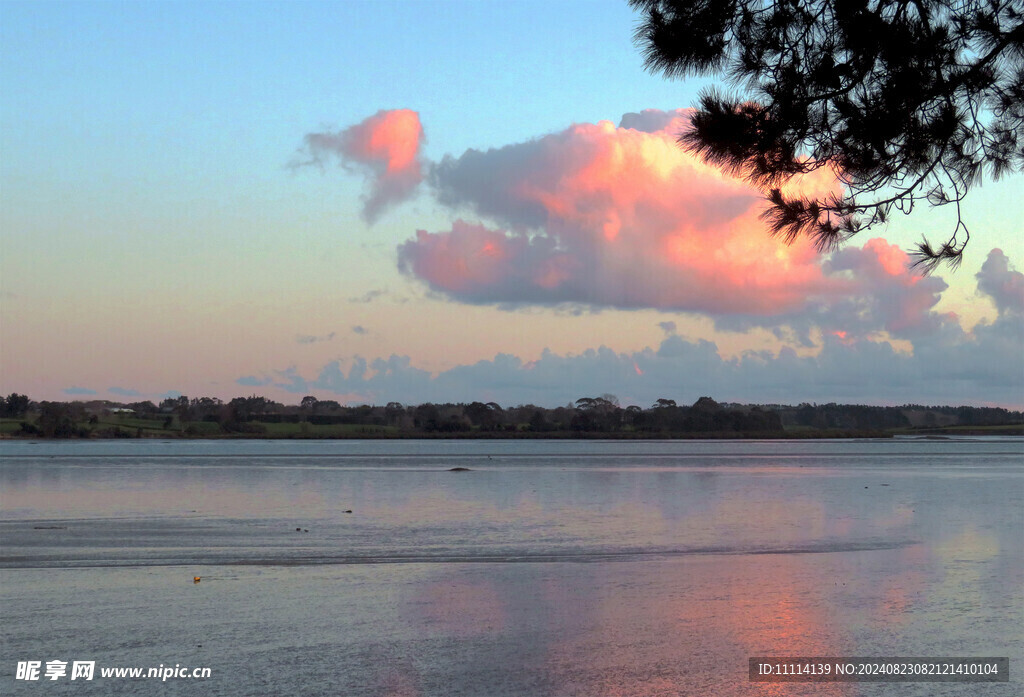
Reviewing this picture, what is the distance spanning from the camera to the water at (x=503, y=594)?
7.65 metres

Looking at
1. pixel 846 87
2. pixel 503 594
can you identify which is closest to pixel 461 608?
pixel 503 594

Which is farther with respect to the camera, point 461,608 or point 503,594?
point 503,594

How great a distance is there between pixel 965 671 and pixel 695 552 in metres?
6.75

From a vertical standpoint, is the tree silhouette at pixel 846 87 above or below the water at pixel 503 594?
above

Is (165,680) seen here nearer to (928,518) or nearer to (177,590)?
(177,590)

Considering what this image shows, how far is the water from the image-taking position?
765 cm

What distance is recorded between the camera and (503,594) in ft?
35.5

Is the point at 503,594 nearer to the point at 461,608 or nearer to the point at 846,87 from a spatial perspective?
the point at 461,608

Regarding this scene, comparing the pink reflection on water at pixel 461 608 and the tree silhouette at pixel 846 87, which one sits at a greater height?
the tree silhouette at pixel 846 87

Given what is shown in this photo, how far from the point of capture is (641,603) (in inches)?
402

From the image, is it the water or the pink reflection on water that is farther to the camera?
the pink reflection on water

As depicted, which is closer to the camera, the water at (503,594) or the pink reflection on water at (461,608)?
the water at (503,594)

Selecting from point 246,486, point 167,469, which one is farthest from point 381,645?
point 167,469

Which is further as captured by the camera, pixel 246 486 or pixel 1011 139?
pixel 246 486
